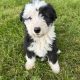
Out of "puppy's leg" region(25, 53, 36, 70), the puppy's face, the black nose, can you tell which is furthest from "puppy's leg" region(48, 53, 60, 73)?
the black nose

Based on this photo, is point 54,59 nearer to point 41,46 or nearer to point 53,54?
point 53,54

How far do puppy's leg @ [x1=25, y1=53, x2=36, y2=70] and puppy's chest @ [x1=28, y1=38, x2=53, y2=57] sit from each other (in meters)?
0.15

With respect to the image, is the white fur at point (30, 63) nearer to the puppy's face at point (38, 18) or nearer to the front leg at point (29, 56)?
the front leg at point (29, 56)

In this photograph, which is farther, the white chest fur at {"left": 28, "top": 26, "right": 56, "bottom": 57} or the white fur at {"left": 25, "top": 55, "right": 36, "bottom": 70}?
the white fur at {"left": 25, "top": 55, "right": 36, "bottom": 70}

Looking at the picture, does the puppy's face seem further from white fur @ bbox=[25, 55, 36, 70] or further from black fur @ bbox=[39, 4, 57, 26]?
white fur @ bbox=[25, 55, 36, 70]

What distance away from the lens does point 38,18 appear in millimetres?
3713

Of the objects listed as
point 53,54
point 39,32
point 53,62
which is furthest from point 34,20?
point 53,62

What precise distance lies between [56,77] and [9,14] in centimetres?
206

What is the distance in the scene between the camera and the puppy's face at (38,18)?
367 centimetres

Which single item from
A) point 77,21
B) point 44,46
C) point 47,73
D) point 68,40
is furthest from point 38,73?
point 77,21

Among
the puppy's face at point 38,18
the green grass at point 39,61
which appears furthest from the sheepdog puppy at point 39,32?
the green grass at point 39,61

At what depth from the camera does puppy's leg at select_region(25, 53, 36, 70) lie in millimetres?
4258

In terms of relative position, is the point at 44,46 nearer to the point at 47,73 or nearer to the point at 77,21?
the point at 47,73

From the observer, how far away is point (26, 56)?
4.36 metres
